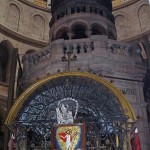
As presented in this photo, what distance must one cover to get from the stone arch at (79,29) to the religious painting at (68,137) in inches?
350

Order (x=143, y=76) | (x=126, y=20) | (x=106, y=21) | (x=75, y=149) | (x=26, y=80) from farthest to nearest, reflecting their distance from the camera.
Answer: (x=126, y=20) < (x=106, y=21) < (x=26, y=80) < (x=143, y=76) < (x=75, y=149)

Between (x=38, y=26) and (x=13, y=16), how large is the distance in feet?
8.40

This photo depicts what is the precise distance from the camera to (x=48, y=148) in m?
12.8

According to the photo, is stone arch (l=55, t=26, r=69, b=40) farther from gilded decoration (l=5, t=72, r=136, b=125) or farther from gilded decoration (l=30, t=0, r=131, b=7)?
gilded decoration (l=30, t=0, r=131, b=7)

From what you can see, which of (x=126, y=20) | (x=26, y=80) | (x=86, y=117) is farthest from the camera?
(x=126, y=20)

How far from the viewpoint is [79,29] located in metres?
20.6

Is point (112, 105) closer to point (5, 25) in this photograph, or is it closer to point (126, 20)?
point (5, 25)

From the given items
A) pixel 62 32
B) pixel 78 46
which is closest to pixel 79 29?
pixel 62 32

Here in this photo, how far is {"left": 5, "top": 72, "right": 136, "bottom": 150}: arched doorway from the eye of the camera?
11.8 m

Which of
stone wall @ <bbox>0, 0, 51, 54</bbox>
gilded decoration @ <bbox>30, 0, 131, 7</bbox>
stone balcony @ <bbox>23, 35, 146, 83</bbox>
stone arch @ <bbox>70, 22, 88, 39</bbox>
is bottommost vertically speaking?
stone balcony @ <bbox>23, 35, 146, 83</bbox>

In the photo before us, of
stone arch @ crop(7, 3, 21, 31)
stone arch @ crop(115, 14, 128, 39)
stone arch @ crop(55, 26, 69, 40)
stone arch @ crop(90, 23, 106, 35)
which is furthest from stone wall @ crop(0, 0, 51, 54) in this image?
stone arch @ crop(90, 23, 106, 35)

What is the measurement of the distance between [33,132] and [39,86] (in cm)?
199

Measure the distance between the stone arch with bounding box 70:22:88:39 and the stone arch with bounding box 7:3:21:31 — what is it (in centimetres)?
743

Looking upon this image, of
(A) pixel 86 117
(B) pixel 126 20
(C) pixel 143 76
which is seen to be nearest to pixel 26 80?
(A) pixel 86 117
